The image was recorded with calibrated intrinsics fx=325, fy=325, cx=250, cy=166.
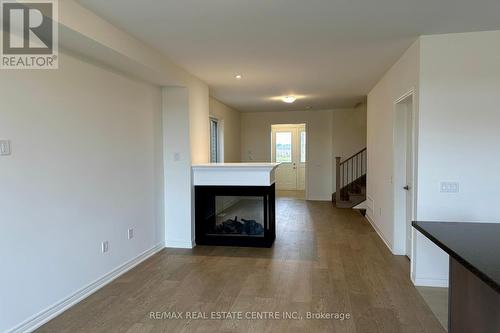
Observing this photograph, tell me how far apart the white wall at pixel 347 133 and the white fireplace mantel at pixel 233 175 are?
14.9ft

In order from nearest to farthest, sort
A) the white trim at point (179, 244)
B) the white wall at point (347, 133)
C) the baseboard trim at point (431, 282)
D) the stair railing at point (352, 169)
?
the baseboard trim at point (431, 282), the white trim at point (179, 244), the stair railing at point (352, 169), the white wall at point (347, 133)

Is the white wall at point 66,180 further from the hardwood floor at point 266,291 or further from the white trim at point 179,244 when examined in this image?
the white trim at point 179,244

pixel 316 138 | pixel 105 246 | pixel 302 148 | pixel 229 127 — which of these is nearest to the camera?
pixel 105 246

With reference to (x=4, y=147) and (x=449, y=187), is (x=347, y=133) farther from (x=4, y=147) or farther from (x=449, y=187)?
(x=4, y=147)

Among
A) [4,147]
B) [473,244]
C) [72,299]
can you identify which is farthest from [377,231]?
[4,147]

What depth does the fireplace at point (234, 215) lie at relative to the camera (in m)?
4.74

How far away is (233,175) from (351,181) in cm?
485

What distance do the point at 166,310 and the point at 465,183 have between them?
3073mm

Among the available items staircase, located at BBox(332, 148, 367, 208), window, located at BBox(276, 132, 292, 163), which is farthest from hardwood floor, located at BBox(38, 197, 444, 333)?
window, located at BBox(276, 132, 292, 163)

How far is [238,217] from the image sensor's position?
4914 millimetres

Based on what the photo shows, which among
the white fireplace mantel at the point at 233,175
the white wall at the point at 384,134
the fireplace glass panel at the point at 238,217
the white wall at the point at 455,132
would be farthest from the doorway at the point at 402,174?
the fireplace glass panel at the point at 238,217

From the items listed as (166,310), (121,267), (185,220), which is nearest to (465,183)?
(166,310)

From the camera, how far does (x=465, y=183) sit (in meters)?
3.19

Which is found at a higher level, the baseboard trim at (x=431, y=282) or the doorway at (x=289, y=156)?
the doorway at (x=289, y=156)
